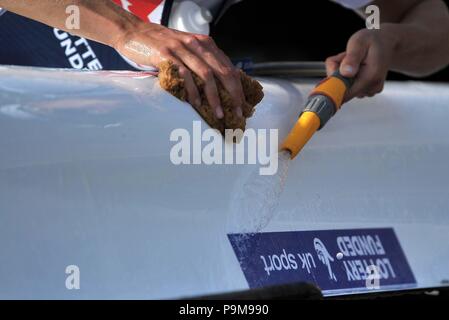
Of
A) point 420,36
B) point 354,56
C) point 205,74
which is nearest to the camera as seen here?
point 205,74

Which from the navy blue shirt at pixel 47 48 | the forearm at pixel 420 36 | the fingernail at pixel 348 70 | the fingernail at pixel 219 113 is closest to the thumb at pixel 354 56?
the fingernail at pixel 348 70

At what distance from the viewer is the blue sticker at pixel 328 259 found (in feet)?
4.35

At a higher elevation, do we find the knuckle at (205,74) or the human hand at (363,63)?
the human hand at (363,63)

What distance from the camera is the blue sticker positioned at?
4.35 ft

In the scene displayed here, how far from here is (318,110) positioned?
4.65 ft

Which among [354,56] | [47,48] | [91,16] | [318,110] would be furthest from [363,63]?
[47,48]

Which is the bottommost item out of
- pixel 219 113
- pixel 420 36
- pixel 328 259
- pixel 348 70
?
pixel 328 259

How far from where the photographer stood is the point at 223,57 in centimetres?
133

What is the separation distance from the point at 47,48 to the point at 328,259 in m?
0.78

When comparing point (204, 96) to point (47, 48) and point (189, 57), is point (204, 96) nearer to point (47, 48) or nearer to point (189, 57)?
point (189, 57)

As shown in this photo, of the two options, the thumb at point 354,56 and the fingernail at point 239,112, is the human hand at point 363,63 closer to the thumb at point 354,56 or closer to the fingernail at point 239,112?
the thumb at point 354,56

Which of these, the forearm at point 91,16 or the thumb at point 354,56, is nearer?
the forearm at point 91,16

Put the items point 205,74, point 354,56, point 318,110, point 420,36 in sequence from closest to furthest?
point 205,74
point 318,110
point 354,56
point 420,36

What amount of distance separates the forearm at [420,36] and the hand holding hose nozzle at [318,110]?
275mm
